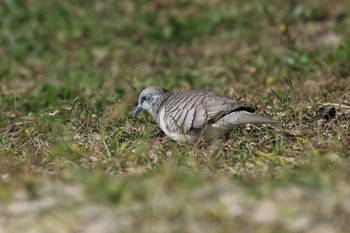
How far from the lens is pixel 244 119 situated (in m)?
6.67

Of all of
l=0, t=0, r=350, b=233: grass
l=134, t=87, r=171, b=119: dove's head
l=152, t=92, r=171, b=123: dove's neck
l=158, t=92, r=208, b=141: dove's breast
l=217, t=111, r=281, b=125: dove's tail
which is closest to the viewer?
l=0, t=0, r=350, b=233: grass

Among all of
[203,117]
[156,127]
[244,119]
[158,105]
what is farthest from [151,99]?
[244,119]

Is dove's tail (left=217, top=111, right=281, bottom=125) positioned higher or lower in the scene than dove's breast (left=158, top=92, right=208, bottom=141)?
higher

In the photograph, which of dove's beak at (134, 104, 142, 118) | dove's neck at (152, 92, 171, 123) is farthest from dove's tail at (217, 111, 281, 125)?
dove's beak at (134, 104, 142, 118)

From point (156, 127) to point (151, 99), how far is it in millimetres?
315

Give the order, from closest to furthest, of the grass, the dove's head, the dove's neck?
the grass → the dove's neck → the dove's head

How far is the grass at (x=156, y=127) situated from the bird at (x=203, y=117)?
116mm

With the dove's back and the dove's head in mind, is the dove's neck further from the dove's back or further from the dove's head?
the dove's back

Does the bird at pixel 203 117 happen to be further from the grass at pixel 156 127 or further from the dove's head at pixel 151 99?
the dove's head at pixel 151 99

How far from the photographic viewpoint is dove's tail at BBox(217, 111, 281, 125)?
6.56 m

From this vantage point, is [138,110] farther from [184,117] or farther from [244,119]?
[244,119]

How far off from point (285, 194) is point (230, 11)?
7.20 meters

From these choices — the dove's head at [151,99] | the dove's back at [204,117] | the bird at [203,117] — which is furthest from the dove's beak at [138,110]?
the dove's back at [204,117]

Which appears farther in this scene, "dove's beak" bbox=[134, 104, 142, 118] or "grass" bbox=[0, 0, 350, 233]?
"dove's beak" bbox=[134, 104, 142, 118]
